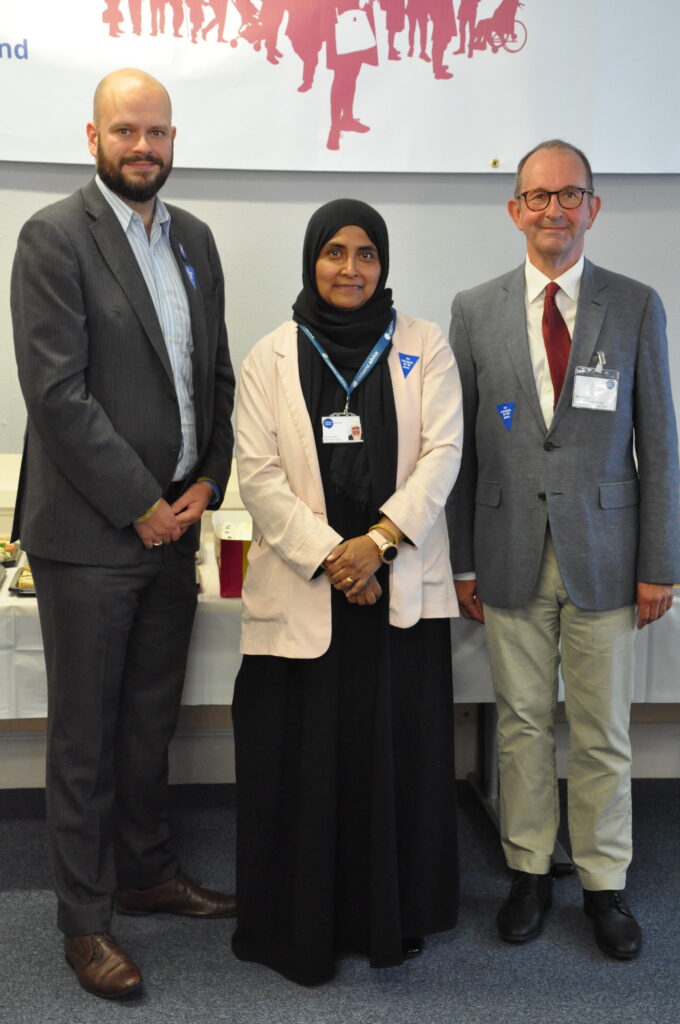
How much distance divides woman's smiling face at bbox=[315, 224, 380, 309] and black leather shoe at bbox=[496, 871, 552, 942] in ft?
4.57

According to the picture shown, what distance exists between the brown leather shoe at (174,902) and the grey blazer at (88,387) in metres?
0.87

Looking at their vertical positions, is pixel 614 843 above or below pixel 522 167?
below

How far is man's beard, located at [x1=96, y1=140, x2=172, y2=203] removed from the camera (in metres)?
2.01

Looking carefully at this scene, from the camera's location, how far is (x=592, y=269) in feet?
7.26

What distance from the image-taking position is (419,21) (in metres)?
2.82

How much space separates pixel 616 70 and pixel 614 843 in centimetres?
215

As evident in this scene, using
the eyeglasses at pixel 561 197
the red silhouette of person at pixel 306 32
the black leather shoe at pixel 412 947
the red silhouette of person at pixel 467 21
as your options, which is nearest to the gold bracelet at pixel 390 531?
the eyeglasses at pixel 561 197

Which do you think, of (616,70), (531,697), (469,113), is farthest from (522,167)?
(531,697)

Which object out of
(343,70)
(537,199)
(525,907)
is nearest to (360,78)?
(343,70)

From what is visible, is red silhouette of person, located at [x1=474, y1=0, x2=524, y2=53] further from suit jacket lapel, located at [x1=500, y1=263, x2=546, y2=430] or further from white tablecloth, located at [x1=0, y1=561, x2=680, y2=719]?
white tablecloth, located at [x1=0, y1=561, x2=680, y2=719]

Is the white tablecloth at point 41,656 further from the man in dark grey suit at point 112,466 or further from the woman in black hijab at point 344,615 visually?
the woman in black hijab at point 344,615

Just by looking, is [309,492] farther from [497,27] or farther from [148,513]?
[497,27]

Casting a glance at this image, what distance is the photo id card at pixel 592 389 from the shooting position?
215 centimetres

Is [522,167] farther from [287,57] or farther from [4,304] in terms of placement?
[4,304]
